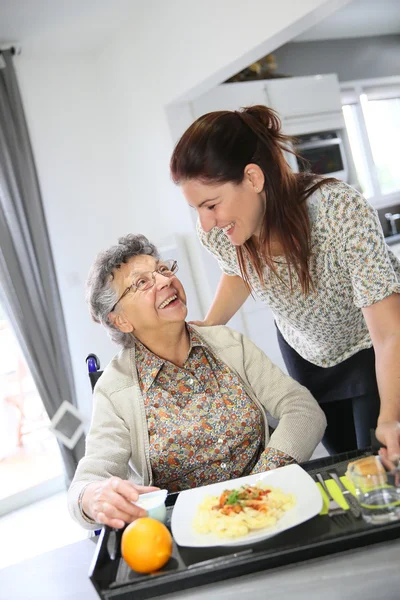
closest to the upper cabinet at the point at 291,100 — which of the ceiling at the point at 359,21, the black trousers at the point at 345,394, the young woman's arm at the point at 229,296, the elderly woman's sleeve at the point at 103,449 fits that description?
the ceiling at the point at 359,21

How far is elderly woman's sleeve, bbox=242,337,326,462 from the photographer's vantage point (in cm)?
158

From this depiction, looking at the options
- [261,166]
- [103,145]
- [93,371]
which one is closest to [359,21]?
[103,145]

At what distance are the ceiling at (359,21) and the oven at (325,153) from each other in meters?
0.94

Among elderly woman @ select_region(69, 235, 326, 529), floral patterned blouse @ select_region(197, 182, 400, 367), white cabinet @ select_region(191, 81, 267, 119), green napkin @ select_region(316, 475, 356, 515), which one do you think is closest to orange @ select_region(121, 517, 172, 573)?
green napkin @ select_region(316, 475, 356, 515)

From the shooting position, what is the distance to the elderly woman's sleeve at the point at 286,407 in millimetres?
A: 1579

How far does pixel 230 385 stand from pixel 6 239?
2.86 meters

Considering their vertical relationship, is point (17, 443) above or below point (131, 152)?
below

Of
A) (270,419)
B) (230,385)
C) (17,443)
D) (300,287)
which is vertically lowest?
(17,443)

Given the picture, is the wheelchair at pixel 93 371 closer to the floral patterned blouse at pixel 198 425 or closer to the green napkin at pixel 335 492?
the floral patterned blouse at pixel 198 425

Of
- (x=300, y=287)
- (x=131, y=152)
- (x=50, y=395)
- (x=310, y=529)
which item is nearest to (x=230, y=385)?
(x=300, y=287)

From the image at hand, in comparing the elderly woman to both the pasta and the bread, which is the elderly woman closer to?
the pasta

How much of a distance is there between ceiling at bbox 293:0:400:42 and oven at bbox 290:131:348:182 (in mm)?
944

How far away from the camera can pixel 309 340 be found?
191cm

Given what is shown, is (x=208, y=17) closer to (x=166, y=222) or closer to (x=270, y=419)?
(x=166, y=222)
